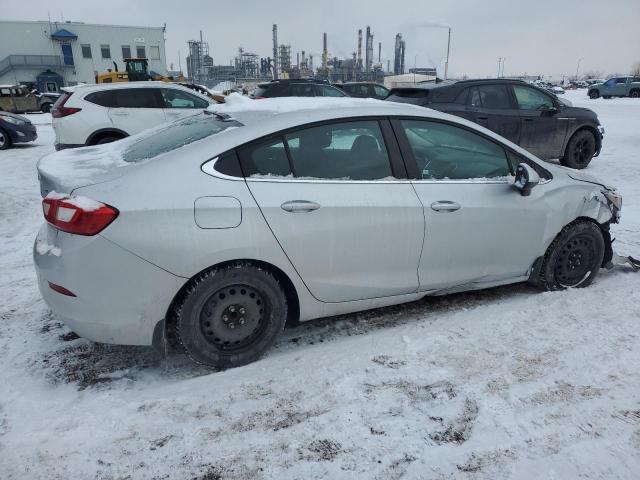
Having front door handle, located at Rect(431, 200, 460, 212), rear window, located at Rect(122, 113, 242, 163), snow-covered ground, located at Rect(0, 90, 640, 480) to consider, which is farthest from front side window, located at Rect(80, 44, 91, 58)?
front door handle, located at Rect(431, 200, 460, 212)

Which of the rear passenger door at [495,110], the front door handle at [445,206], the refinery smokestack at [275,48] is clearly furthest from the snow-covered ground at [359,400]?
the refinery smokestack at [275,48]

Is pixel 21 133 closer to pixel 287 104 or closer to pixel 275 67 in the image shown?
pixel 287 104

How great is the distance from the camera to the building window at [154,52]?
5219 cm

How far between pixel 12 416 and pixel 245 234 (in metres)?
1.53

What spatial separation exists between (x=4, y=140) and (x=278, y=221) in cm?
1274

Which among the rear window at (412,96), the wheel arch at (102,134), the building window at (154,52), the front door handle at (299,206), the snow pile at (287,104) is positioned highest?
the building window at (154,52)

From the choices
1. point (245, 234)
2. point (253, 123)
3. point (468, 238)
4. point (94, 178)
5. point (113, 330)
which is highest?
point (253, 123)

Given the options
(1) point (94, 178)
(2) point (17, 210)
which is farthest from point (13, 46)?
(1) point (94, 178)

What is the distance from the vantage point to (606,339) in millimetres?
3188

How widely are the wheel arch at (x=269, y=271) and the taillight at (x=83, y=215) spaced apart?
1.76 feet

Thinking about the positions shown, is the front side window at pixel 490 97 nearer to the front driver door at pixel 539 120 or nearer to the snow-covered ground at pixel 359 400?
the front driver door at pixel 539 120

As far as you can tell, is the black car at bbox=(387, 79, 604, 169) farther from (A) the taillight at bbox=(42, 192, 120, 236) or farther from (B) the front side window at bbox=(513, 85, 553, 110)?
(A) the taillight at bbox=(42, 192, 120, 236)

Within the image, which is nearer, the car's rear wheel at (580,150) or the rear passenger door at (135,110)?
the rear passenger door at (135,110)

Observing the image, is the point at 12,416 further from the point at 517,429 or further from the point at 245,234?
the point at 517,429
